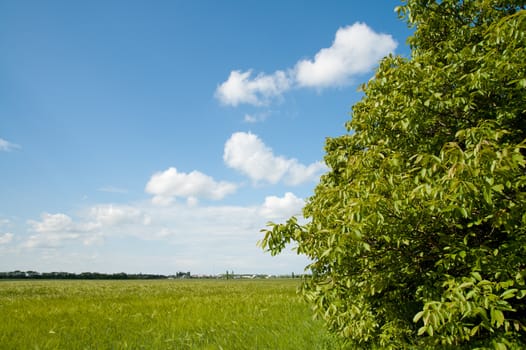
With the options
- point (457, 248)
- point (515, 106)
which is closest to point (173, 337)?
point (457, 248)

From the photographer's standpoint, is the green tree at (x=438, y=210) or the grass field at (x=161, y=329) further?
the grass field at (x=161, y=329)

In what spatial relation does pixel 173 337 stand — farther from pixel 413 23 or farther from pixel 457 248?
pixel 413 23

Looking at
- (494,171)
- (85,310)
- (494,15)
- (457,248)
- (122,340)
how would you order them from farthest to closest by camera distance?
(85,310) < (122,340) < (494,15) < (457,248) < (494,171)

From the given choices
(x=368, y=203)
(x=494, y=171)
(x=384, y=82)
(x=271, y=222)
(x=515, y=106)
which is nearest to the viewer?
(x=494, y=171)

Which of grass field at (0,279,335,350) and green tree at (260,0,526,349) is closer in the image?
green tree at (260,0,526,349)

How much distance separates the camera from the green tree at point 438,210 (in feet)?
15.2

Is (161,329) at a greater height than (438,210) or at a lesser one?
lesser

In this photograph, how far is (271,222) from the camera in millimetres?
5801

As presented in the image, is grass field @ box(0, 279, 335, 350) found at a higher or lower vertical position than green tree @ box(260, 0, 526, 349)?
lower

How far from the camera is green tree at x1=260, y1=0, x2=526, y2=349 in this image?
15.2 feet

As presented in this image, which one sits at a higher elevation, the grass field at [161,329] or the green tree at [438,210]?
the green tree at [438,210]

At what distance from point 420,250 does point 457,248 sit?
93 cm

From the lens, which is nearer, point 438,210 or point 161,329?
point 438,210

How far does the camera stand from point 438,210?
15.3 ft
